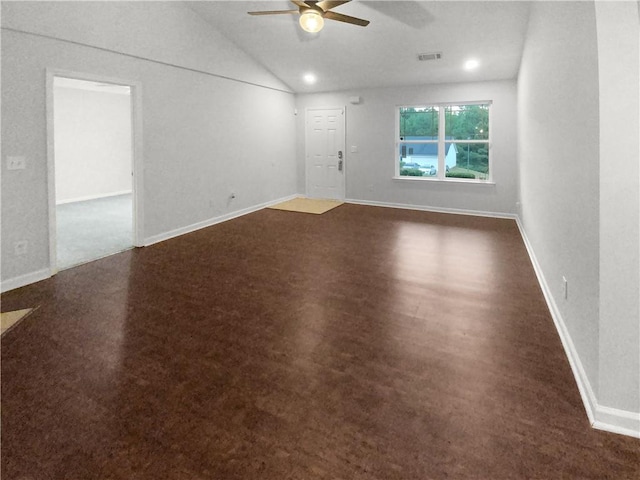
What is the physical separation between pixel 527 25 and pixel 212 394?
17.9ft

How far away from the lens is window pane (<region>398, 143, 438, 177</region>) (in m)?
7.61

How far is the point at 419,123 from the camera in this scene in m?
7.63

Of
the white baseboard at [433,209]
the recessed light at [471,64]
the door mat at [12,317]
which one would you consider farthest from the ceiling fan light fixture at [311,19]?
the white baseboard at [433,209]

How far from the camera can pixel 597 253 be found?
181 centimetres

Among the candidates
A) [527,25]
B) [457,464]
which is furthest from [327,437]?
[527,25]

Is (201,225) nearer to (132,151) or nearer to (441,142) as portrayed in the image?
(132,151)

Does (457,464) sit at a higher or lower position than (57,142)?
lower

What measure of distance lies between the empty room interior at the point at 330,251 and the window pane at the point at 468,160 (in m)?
0.04

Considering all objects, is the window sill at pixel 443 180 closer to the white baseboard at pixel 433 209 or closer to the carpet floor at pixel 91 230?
the white baseboard at pixel 433 209

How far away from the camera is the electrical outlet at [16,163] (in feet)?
11.7

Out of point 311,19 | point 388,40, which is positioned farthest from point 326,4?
point 388,40

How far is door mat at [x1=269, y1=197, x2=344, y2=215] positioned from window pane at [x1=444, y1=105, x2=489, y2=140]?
8.80 feet

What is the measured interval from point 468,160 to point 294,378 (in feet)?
20.9

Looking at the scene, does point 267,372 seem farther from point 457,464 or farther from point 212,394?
point 457,464
